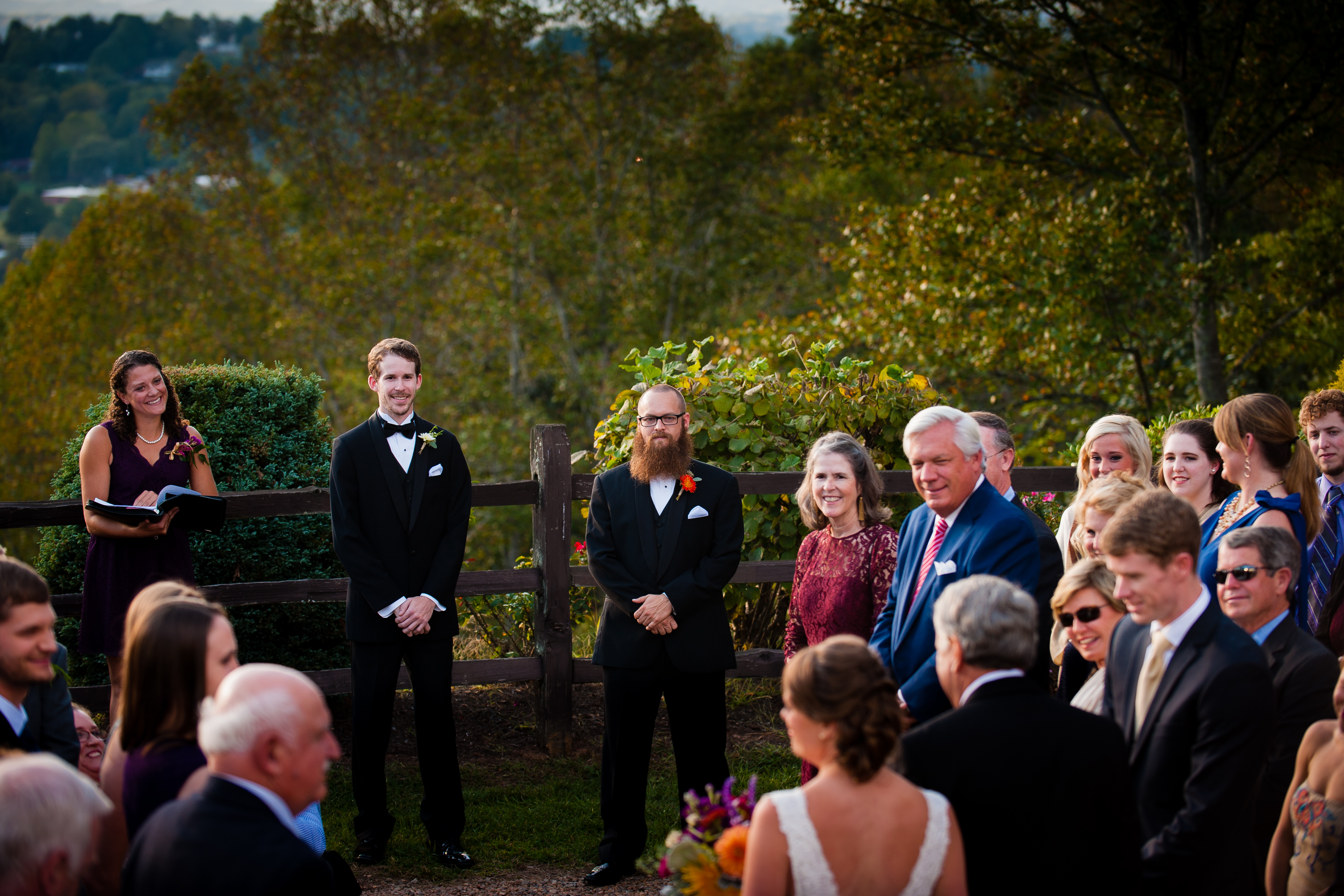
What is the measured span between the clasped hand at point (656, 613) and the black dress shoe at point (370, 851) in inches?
61.3

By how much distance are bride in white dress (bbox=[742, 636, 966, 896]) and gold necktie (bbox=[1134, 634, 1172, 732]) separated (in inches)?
28.8

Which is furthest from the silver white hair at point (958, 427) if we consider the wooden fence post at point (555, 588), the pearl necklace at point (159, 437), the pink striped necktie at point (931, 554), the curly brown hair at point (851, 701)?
the pearl necklace at point (159, 437)

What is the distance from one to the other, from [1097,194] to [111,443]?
11.4m

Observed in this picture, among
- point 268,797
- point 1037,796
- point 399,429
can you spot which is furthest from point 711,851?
point 399,429

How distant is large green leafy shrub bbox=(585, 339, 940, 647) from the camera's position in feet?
20.7

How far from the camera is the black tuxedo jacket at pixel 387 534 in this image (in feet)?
15.4

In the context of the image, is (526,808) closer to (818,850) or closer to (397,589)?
(397,589)

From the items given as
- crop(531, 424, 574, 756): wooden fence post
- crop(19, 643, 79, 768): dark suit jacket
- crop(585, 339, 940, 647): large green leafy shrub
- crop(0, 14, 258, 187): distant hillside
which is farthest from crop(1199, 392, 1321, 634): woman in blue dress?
crop(0, 14, 258, 187): distant hillside

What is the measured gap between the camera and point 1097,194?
41.1 ft

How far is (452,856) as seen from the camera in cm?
458

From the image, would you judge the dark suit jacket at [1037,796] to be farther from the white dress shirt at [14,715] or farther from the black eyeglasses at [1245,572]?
the white dress shirt at [14,715]

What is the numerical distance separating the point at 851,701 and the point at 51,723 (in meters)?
2.39

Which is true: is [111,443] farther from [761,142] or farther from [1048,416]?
[761,142]

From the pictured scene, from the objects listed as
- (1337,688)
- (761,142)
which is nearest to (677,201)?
(761,142)
